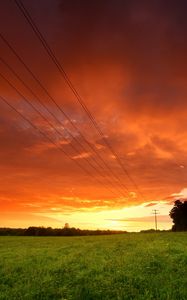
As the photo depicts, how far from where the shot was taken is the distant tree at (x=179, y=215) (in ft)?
588

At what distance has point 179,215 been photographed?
183 m

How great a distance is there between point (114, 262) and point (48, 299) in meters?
10.4

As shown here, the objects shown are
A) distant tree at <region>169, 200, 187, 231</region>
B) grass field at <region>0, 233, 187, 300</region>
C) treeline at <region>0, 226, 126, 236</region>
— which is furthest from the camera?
distant tree at <region>169, 200, 187, 231</region>

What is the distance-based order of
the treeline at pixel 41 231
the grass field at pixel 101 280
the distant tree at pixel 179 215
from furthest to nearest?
the distant tree at pixel 179 215
the treeline at pixel 41 231
the grass field at pixel 101 280

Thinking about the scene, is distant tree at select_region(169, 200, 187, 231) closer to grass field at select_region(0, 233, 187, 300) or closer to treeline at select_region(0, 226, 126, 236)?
treeline at select_region(0, 226, 126, 236)

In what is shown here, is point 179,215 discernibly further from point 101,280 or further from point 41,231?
point 101,280

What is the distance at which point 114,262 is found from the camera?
2758 centimetres

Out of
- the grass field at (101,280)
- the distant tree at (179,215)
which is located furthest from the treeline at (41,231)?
the grass field at (101,280)

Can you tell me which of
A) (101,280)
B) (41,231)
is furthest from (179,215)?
(101,280)

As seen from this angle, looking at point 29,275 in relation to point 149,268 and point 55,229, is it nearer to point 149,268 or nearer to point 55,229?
point 149,268

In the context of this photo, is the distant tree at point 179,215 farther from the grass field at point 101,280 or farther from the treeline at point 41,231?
the grass field at point 101,280

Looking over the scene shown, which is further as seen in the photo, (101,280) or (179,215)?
(179,215)

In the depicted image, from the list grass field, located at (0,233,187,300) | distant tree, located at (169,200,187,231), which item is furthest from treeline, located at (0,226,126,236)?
grass field, located at (0,233,187,300)

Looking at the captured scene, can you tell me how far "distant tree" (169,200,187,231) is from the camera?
7052 inches
